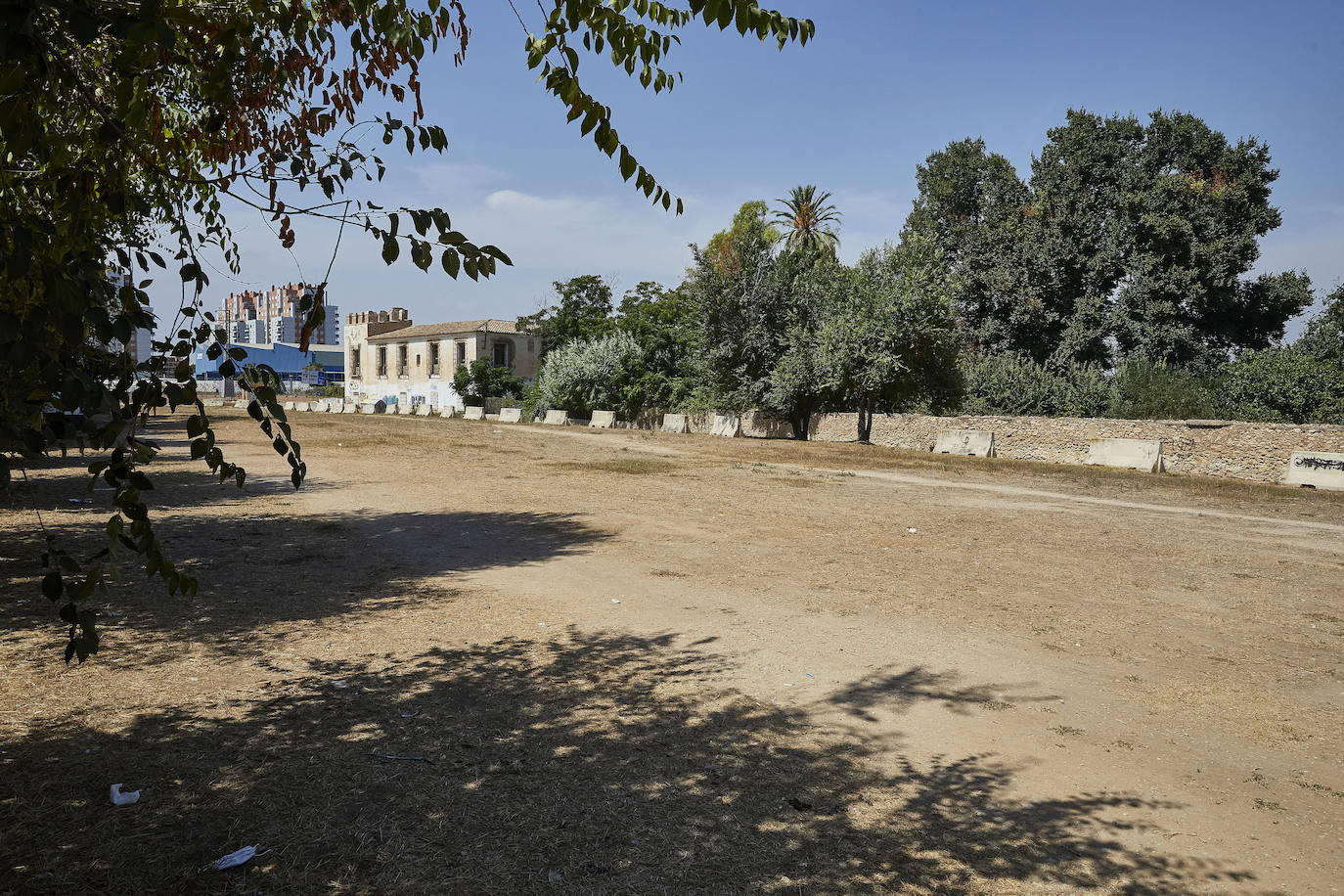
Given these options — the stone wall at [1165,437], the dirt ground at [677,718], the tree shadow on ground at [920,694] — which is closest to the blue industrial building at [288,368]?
the stone wall at [1165,437]

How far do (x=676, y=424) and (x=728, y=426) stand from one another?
368cm

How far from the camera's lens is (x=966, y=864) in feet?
10.8

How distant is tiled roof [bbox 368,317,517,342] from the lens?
65250 millimetres

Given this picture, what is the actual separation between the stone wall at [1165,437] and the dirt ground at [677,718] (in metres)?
11.9

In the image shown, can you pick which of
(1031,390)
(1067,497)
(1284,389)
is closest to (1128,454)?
(1067,497)

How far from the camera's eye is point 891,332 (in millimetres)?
31062

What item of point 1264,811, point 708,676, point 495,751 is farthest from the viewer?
point 708,676

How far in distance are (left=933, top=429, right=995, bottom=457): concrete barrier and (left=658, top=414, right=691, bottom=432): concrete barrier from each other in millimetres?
14166

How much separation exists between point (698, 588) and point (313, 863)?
16.1 feet

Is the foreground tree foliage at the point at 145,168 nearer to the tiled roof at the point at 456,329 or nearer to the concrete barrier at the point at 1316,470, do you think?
the concrete barrier at the point at 1316,470

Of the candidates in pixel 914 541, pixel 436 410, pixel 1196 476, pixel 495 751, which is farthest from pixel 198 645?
pixel 436 410

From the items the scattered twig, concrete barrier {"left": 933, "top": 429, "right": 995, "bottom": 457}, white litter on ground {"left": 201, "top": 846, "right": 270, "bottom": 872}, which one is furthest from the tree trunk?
white litter on ground {"left": 201, "top": 846, "right": 270, "bottom": 872}

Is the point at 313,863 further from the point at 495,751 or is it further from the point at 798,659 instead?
the point at 798,659

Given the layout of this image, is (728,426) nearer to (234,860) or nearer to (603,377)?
(603,377)
